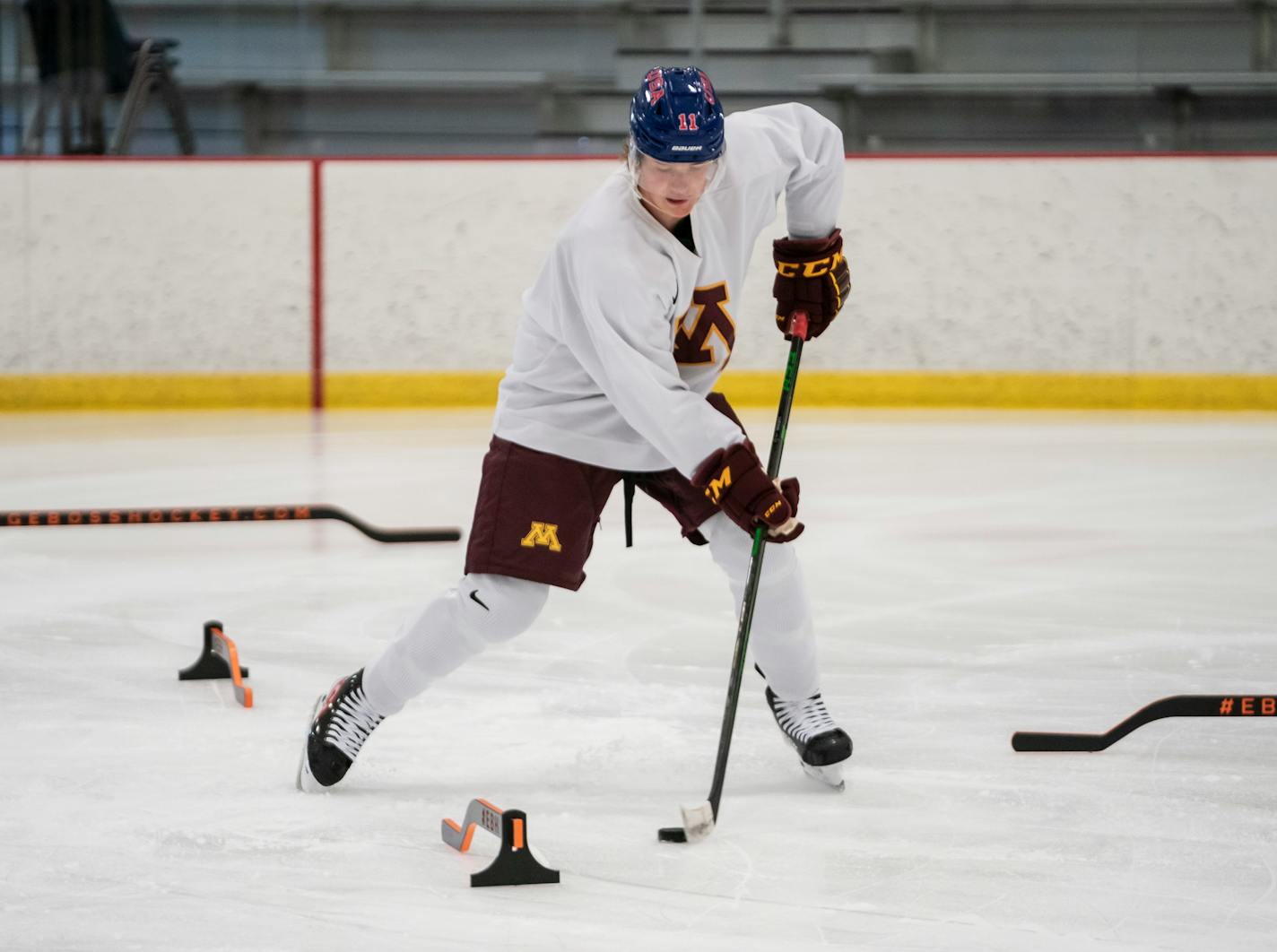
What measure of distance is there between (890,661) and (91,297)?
5.29 metres

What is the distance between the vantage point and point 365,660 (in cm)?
318

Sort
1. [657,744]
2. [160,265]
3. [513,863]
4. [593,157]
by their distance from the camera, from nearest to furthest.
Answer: [513,863]
[657,744]
[160,265]
[593,157]

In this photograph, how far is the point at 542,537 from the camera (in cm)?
225

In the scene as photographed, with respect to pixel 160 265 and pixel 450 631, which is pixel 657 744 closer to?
pixel 450 631

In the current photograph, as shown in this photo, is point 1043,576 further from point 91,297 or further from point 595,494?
point 91,297

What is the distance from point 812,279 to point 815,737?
2.23 feet

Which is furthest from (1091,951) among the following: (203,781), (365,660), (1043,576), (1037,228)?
(1037,228)

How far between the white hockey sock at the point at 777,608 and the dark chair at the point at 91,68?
589cm

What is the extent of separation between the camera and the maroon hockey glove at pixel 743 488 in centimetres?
204

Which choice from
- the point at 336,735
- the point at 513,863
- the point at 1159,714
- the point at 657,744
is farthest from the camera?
the point at 657,744

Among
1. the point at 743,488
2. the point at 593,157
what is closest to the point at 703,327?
the point at 743,488

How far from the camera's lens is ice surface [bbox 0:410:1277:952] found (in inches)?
76.1

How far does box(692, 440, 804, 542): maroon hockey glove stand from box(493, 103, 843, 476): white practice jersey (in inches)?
0.8

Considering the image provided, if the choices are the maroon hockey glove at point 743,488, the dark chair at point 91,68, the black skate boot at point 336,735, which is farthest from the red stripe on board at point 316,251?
the maroon hockey glove at point 743,488
